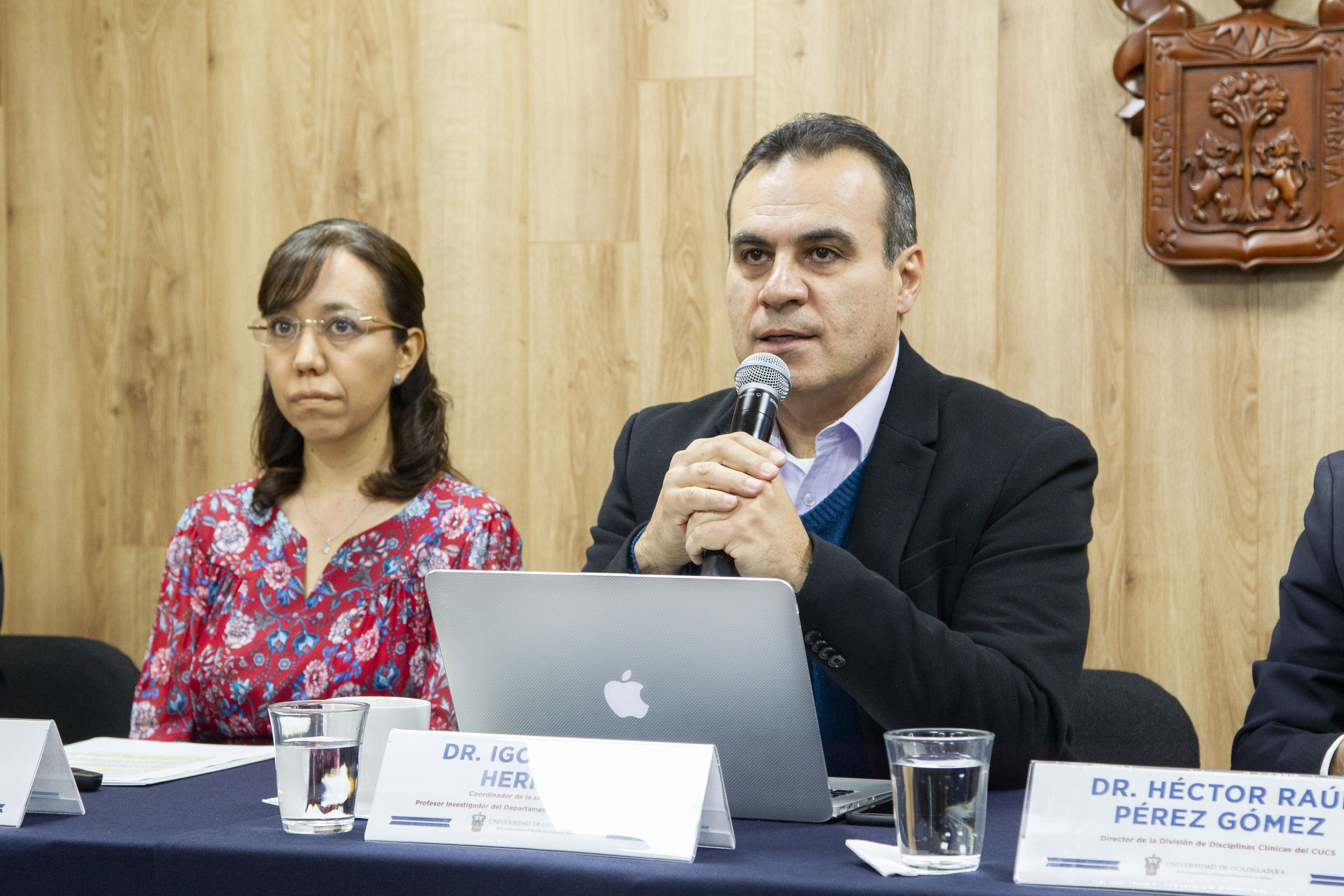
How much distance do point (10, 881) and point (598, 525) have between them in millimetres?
926

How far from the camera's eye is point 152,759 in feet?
4.67

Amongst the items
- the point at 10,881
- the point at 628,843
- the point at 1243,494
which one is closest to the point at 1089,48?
the point at 1243,494

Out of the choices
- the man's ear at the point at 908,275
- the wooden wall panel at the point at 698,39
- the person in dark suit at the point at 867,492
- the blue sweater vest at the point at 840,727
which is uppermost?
the wooden wall panel at the point at 698,39

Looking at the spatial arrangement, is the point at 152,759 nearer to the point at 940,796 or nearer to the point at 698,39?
the point at 940,796

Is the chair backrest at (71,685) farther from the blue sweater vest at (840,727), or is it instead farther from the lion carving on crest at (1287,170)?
the lion carving on crest at (1287,170)

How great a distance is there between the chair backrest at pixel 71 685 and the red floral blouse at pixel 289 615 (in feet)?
1.49

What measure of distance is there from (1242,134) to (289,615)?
1.75m

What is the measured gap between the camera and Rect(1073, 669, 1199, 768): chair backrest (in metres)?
1.80

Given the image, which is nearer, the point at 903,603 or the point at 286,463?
the point at 903,603

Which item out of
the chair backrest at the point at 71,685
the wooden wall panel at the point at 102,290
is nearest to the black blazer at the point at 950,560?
the chair backrest at the point at 71,685

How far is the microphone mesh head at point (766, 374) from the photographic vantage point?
54.9 inches

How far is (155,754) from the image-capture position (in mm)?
1458

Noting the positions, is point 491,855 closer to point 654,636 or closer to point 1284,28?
point 654,636

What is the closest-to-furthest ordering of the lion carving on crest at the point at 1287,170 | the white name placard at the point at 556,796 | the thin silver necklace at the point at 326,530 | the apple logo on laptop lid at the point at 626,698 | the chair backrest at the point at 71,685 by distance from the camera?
the white name placard at the point at 556,796 < the apple logo on laptop lid at the point at 626,698 < the thin silver necklace at the point at 326,530 < the lion carving on crest at the point at 1287,170 < the chair backrest at the point at 71,685
